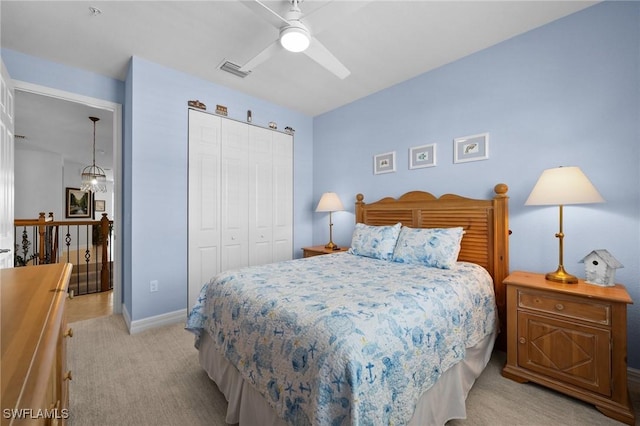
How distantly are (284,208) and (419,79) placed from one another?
96.7 inches

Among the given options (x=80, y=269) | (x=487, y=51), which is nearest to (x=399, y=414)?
(x=487, y=51)

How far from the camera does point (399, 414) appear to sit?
1205mm

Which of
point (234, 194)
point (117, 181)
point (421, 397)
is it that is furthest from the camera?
point (234, 194)

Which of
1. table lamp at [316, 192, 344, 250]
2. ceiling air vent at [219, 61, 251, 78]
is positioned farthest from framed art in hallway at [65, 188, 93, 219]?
table lamp at [316, 192, 344, 250]

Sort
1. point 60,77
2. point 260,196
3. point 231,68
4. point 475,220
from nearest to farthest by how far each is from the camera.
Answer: point 475,220
point 60,77
point 231,68
point 260,196

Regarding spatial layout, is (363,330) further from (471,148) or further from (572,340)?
(471,148)

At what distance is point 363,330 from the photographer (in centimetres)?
120

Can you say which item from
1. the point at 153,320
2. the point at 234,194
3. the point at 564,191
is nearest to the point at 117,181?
the point at 234,194

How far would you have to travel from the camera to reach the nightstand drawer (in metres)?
1.70

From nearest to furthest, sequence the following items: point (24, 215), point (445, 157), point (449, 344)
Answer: point (449, 344), point (445, 157), point (24, 215)

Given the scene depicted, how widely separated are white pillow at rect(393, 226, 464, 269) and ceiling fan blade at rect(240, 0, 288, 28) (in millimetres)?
2027

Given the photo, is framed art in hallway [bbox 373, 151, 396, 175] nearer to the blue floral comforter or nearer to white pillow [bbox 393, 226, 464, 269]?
white pillow [bbox 393, 226, 464, 269]

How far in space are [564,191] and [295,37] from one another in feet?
6.95

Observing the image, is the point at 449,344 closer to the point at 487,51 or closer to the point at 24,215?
the point at 487,51
